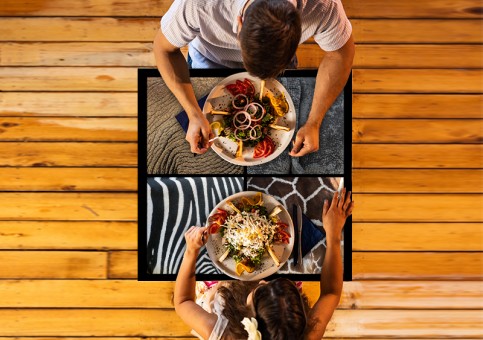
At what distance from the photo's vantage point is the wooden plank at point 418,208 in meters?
2.88

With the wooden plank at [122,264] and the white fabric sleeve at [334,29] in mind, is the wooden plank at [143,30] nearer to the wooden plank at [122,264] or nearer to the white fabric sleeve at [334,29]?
the white fabric sleeve at [334,29]

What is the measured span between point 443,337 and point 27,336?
8.34 ft

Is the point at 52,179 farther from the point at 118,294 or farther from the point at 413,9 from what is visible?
the point at 413,9

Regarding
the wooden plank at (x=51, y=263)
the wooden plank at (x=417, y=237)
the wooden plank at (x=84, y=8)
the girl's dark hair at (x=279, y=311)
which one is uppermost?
the wooden plank at (x=84, y=8)

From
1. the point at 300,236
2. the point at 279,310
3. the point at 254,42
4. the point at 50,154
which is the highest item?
the point at 254,42

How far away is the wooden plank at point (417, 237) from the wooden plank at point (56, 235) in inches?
59.9

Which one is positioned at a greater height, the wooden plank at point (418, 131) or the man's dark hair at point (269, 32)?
→ the man's dark hair at point (269, 32)

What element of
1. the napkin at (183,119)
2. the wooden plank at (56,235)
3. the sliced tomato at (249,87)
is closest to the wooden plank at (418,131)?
the sliced tomato at (249,87)

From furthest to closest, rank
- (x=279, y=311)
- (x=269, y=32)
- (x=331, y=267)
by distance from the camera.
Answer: (x=331, y=267), (x=279, y=311), (x=269, y=32)

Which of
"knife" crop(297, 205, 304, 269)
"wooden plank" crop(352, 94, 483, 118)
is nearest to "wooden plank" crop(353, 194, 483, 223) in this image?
"wooden plank" crop(352, 94, 483, 118)

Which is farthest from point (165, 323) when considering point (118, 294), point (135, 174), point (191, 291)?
point (135, 174)

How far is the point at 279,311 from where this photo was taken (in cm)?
183

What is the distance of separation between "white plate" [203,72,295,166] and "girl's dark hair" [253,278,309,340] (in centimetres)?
57

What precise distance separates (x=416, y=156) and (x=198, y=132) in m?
1.48
